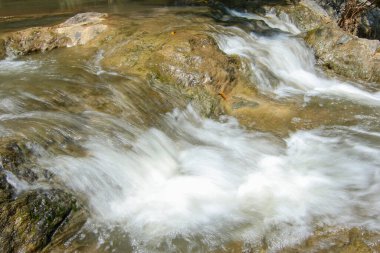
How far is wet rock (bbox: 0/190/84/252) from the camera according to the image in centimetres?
385

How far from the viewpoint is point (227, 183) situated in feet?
18.3

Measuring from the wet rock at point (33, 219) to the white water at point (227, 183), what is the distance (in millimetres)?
361

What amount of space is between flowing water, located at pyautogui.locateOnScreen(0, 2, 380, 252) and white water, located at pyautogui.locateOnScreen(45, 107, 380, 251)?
→ 0.02m


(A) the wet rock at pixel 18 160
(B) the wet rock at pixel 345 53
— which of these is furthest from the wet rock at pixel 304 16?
(A) the wet rock at pixel 18 160

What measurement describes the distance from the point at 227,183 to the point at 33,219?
2598 mm

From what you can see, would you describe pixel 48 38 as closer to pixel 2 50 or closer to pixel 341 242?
pixel 2 50

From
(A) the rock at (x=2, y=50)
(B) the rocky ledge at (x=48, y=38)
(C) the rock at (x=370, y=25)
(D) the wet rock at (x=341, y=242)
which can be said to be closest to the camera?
(D) the wet rock at (x=341, y=242)

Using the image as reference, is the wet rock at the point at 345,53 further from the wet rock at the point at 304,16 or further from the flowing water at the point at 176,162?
the wet rock at the point at 304,16

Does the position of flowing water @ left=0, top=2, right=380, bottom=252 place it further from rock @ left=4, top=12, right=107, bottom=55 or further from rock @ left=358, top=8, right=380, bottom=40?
rock @ left=358, top=8, right=380, bottom=40

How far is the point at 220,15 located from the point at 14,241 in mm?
9757

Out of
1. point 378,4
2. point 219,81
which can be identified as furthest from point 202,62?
point 378,4

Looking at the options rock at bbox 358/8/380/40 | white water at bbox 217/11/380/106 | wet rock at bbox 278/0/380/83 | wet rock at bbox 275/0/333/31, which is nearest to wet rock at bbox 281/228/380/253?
white water at bbox 217/11/380/106

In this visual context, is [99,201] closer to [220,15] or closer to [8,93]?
[8,93]

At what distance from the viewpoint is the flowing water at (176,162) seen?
4.56 meters
